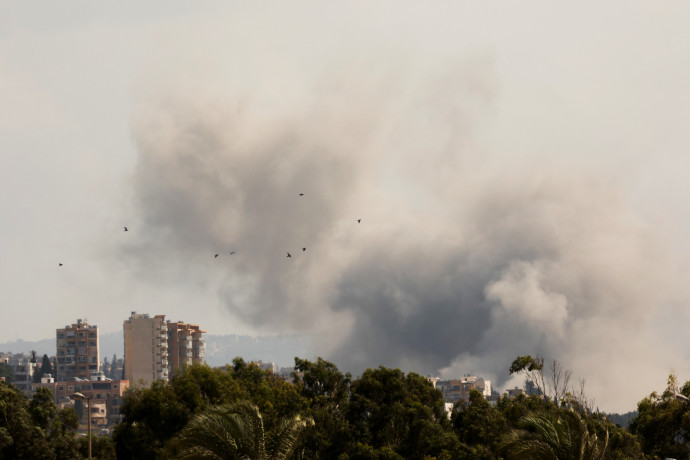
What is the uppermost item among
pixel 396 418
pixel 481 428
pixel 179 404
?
pixel 179 404

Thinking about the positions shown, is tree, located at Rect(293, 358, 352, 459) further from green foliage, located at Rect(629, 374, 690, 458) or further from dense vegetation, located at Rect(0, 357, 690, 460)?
green foliage, located at Rect(629, 374, 690, 458)

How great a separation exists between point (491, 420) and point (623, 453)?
1031 cm

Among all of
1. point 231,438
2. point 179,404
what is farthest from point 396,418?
point 231,438

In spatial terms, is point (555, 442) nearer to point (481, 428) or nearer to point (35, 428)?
point (481, 428)

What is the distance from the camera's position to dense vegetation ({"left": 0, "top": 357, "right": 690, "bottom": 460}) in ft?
193

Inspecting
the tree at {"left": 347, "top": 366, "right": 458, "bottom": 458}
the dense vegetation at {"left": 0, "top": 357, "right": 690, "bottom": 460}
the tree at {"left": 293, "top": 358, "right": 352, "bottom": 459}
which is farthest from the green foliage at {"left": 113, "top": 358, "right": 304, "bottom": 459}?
the tree at {"left": 347, "top": 366, "right": 458, "bottom": 458}

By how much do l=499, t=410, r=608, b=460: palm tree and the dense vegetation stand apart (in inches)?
767

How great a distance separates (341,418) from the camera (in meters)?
62.4

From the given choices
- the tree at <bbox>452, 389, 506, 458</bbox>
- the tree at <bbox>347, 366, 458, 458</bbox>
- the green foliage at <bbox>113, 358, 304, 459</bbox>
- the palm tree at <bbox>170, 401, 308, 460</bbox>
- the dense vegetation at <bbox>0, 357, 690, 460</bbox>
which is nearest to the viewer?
the palm tree at <bbox>170, 401, 308, 460</bbox>

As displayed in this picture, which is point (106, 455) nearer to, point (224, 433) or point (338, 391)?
point (338, 391)

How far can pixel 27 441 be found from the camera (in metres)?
63.9

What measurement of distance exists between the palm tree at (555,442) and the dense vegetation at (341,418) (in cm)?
1948

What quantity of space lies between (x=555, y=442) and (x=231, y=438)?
11.2m

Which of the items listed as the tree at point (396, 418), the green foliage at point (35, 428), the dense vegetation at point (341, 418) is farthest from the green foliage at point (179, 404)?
the tree at point (396, 418)
